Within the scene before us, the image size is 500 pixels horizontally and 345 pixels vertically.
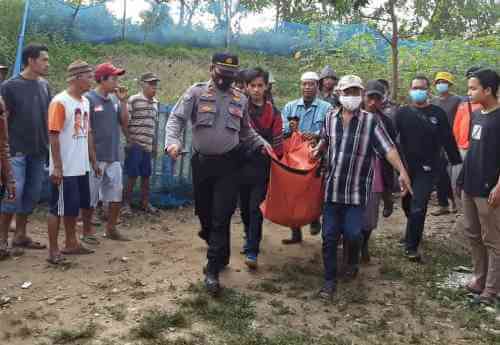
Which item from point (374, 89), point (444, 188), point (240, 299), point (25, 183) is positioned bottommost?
point (240, 299)

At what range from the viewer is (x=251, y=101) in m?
5.21

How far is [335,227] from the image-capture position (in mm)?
4582

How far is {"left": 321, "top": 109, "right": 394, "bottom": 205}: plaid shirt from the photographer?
450 centimetres

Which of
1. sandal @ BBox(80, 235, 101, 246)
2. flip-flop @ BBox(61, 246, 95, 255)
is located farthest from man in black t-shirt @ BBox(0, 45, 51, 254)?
sandal @ BBox(80, 235, 101, 246)

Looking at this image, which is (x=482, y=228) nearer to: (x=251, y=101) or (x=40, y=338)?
(x=251, y=101)

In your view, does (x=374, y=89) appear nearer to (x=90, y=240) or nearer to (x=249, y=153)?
(x=249, y=153)

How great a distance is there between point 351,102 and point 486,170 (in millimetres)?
1190

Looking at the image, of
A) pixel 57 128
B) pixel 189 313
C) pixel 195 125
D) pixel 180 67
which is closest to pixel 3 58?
pixel 180 67

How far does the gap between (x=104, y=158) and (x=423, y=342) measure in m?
3.69

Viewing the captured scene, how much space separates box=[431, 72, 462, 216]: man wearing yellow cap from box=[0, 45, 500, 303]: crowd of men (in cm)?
146

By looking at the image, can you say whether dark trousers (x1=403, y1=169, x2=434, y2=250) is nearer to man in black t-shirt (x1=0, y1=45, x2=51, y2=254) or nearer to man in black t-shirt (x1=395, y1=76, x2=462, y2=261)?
man in black t-shirt (x1=395, y1=76, x2=462, y2=261)

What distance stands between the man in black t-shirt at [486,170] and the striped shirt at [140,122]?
12.8 ft

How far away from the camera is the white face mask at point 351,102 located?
4.47m

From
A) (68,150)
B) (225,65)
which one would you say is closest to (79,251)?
(68,150)
